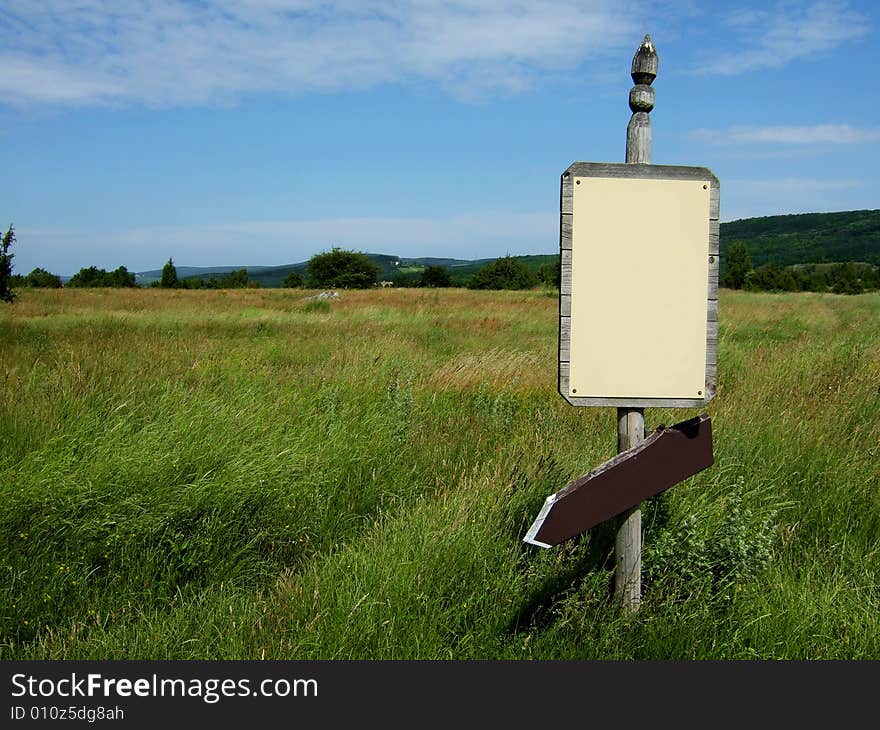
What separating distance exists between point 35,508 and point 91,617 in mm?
713

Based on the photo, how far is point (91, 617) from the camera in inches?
104

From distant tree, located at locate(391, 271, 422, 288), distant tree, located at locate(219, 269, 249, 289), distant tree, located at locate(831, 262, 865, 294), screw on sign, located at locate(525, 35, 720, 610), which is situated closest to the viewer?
screw on sign, located at locate(525, 35, 720, 610)

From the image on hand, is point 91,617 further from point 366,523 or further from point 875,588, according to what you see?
point 875,588

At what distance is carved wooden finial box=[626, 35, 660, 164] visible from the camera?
8.28 ft

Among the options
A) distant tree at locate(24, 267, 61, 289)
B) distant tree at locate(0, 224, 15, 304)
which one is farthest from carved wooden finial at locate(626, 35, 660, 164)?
distant tree at locate(24, 267, 61, 289)

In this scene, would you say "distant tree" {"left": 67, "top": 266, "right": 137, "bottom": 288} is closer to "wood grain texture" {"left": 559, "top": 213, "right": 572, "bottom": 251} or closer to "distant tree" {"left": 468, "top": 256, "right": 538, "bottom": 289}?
"distant tree" {"left": 468, "top": 256, "right": 538, "bottom": 289}

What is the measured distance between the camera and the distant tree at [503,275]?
242 feet

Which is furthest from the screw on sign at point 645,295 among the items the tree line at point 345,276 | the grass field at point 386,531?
Result: the tree line at point 345,276

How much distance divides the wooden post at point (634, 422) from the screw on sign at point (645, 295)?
94mm

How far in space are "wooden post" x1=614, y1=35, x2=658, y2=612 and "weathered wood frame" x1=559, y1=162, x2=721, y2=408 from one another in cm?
13

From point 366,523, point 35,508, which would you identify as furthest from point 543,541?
point 35,508

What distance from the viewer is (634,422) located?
2562 millimetres

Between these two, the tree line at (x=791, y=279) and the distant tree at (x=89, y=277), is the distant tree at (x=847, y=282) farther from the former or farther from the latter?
the distant tree at (x=89, y=277)

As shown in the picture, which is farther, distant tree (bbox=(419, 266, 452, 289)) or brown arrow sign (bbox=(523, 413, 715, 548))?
distant tree (bbox=(419, 266, 452, 289))
